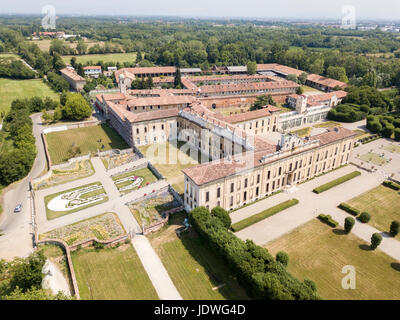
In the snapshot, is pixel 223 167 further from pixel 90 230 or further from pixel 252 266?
pixel 90 230

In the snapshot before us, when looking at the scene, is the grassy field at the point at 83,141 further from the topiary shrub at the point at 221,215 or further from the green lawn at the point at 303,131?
the green lawn at the point at 303,131

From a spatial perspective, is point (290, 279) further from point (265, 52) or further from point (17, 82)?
point (265, 52)

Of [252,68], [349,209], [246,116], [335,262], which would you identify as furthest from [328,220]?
[252,68]

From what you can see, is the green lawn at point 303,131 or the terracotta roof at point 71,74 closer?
the green lawn at point 303,131

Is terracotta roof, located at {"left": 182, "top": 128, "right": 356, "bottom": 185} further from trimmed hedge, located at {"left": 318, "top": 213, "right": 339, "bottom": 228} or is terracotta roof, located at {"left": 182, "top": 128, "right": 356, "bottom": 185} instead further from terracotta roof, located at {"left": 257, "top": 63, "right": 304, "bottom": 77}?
terracotta roof, located at {"left": 257, "top": 63, "right": 304, "bottom": 77}

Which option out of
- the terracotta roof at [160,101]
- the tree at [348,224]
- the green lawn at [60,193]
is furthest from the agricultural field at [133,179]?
the tree at [348,224]

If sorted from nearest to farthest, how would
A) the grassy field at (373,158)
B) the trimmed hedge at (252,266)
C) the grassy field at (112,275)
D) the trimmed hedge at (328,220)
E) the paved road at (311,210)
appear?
the trimmed hedge at (252,266)
the grassy field at (112,275)
the paved road at (311,210)
the trimmed hedge at (328,220)
the grassy field at (373,158)
